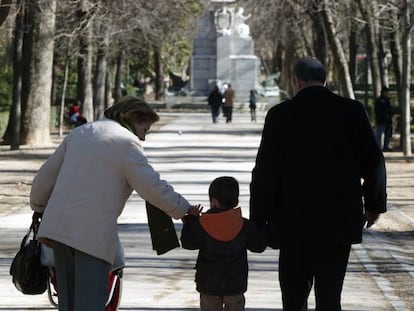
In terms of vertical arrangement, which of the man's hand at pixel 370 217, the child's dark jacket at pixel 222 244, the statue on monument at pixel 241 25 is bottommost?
the child's dark jacket at pixel 222 244

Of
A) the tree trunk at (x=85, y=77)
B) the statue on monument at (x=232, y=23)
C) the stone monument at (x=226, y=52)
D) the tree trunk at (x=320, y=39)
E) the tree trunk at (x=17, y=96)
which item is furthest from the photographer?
the stone monument at (x=226, y=52)

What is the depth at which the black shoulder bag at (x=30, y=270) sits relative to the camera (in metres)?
7.84

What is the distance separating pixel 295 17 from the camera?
149 feet

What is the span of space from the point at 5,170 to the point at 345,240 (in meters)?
20.0

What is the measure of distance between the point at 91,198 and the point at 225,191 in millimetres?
900

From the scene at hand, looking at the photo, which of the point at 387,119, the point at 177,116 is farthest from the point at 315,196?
the point at 177,116

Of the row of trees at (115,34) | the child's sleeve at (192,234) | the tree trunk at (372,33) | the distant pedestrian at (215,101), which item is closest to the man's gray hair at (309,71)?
the child's sleeve at (192,234)

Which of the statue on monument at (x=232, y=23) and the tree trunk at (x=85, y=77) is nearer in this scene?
the tree trunk at (x=85, y=77)

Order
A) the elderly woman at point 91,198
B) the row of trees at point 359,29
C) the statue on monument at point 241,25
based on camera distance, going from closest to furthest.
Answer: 1. the elderly woman at point 91,198
2. the row of trees at point 359,29
3. the statue on monument at point 241,25

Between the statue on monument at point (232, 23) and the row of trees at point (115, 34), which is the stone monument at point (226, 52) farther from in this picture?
the row of trees at point (115, 34)

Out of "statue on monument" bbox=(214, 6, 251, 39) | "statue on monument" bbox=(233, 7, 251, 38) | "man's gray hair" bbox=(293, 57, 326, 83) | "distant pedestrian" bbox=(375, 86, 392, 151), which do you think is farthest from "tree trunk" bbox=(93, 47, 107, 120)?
"man's gray hair" bbox=(293, 57, 326, 83)

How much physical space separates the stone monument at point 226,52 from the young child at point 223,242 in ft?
199

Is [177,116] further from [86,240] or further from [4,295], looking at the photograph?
[86,240]

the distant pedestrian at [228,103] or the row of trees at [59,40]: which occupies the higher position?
the row of trees at [59,40]
